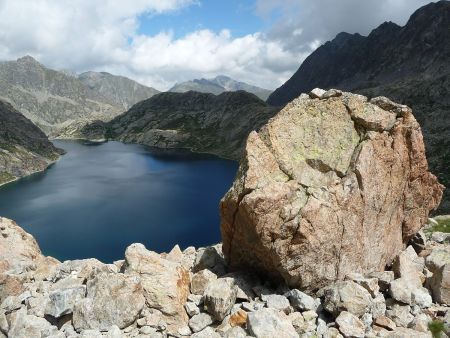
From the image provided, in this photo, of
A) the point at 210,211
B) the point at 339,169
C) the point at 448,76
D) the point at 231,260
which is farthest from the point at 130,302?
the point at 448,76

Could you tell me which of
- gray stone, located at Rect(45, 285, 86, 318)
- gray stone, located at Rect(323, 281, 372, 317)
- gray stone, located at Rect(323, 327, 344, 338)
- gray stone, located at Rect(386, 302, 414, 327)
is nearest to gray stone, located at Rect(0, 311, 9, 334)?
gray stone, located at Rect(45, 285, 86, 318)

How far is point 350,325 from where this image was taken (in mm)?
16547

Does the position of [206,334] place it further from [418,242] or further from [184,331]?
[418,242]

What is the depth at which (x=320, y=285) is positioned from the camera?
20.6 metres

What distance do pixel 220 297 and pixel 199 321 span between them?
1.52 meters

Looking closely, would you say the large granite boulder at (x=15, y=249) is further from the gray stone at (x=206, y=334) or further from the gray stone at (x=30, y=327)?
the gray stone at (x=206, y=334)

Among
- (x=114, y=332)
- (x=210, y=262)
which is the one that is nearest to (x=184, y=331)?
(x=114, y=332)

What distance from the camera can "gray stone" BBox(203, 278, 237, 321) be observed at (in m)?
18.3

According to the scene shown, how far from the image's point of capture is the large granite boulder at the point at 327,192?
20.2 meters

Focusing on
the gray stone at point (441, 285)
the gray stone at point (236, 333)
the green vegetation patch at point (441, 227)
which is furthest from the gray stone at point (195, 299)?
the green vegetation patch at point (441, 227)

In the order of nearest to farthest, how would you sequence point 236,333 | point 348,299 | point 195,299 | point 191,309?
point 236,333 → point 348,299 → point 191,309 → point 195,299

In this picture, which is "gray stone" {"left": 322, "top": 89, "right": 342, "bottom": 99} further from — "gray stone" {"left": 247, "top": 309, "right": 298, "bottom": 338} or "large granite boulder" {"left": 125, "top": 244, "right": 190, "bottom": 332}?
"gray stone" {"left": 247, "top": 309, "right": 298, "bottom": 338}

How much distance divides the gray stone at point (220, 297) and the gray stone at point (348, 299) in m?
4.47

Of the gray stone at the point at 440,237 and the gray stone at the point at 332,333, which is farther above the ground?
the gray stone at the point at 440,237
